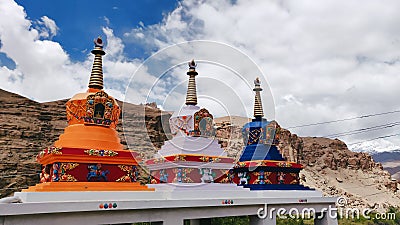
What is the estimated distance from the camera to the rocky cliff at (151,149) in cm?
4303

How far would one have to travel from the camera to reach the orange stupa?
953 centimetres

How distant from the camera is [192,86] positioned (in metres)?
15.0

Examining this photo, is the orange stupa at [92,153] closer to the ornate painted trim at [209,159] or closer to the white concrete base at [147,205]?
the white concrete base at [147,205]

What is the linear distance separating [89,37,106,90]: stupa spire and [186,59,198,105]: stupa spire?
4.42m

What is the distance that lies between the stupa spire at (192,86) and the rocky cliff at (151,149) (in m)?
2.40

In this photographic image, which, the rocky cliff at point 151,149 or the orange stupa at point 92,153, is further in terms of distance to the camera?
the rocky cliff at point 151,149

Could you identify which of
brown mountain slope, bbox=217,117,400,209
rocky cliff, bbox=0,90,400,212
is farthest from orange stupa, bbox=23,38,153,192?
brown mountain slope, bbox=217,117,400,209

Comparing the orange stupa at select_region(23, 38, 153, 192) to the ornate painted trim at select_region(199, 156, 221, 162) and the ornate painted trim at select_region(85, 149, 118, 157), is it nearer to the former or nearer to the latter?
the ornate painted trim at select_region(85, 149, 118, 157)

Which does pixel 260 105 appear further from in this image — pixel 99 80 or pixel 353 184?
pixel 353 184

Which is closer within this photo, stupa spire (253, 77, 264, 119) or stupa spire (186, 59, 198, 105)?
stupa spire (186, 59, 198, 105)

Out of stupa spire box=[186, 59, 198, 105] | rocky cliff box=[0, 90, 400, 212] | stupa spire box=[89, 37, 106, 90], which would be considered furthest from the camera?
rocky cliff box=[0, 90, 400, 212]

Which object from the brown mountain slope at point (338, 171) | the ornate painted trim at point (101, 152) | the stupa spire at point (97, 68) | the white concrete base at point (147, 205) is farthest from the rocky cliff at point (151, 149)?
the ornate painted trim at point (101, 152)

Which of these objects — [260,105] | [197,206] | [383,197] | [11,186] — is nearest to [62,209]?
[197,206]

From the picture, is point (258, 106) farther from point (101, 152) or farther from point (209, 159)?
point (101, 152)
